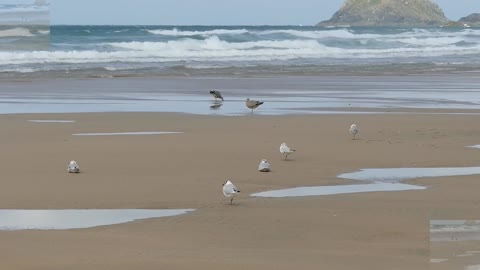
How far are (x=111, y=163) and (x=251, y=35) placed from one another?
49389mm

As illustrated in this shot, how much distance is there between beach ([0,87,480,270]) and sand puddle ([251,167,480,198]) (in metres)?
0.20

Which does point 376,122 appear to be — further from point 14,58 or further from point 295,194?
point 14,58

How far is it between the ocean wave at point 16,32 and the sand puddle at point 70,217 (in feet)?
104

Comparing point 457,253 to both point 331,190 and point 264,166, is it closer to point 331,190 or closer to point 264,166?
point 331,190

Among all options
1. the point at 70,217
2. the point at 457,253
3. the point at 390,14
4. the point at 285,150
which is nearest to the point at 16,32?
the point at 285,150

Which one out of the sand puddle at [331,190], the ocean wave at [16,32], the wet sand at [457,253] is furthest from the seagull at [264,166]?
the ocean wave at [16,32]

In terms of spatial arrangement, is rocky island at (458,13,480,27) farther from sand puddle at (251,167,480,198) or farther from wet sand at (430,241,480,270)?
wet sand at (430,241,480,270)

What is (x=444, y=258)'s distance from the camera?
509 cm

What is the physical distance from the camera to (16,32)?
39.9 metres

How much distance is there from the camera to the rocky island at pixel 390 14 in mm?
148500

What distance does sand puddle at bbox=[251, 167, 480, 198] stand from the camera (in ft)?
29.3

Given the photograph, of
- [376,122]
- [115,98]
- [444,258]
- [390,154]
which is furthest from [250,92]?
[444,258]

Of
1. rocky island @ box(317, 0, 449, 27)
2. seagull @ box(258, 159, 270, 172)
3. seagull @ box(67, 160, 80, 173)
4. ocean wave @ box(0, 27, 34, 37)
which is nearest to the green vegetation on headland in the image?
rocky island @ box(317, 0, 449, 27)

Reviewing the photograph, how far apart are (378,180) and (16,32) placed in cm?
3231
